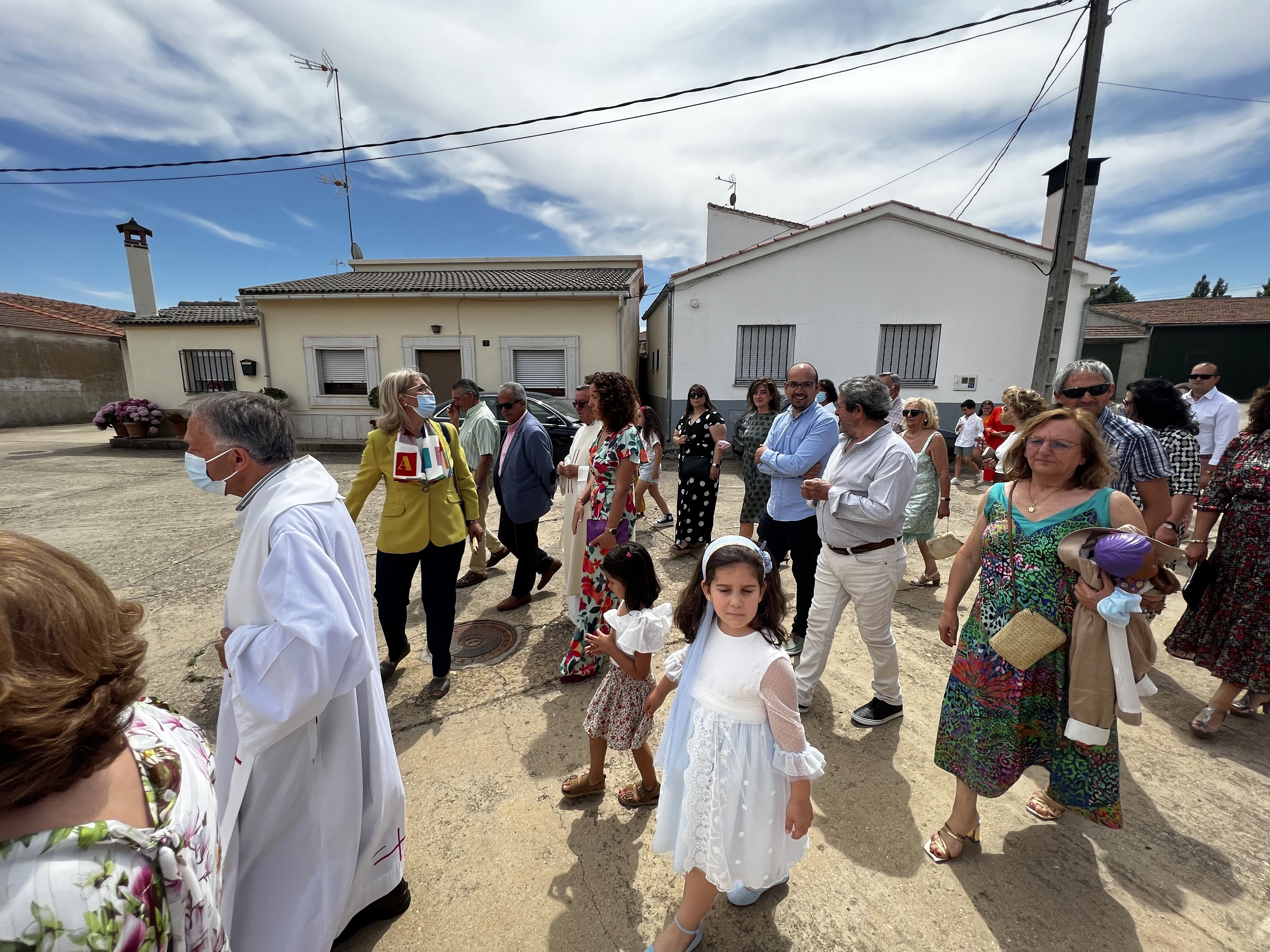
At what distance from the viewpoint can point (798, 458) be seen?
3525 mm

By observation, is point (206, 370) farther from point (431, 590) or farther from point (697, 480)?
point (431, 590)

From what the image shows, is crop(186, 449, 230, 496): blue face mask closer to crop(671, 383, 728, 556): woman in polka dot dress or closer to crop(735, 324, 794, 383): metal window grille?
crop(671, 383, 728, 556): woman in polka dot dress

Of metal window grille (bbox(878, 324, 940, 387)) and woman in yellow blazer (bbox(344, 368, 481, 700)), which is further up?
metal window grille (bbox(878, 324, 940, 387))

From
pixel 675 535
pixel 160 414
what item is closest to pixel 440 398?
pixel 160 414

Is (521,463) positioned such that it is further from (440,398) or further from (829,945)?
(440,398)

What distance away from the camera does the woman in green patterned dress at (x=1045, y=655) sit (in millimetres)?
1860

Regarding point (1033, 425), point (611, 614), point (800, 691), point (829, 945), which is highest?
point (1033, 425)

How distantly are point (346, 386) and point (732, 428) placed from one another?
1007 centimetres

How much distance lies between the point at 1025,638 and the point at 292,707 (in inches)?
92.9

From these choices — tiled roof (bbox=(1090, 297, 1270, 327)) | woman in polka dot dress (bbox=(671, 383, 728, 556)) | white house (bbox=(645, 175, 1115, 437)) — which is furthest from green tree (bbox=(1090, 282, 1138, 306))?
woman in polka dot dress (bbox=(671, 383, 728, 556))

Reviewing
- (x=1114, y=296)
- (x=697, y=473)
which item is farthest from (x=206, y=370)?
(x=1114, y=296)

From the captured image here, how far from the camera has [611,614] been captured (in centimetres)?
229

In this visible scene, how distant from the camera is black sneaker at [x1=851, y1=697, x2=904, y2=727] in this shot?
2.90 m

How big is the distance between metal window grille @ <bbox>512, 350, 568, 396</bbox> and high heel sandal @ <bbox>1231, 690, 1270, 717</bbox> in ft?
39.9
